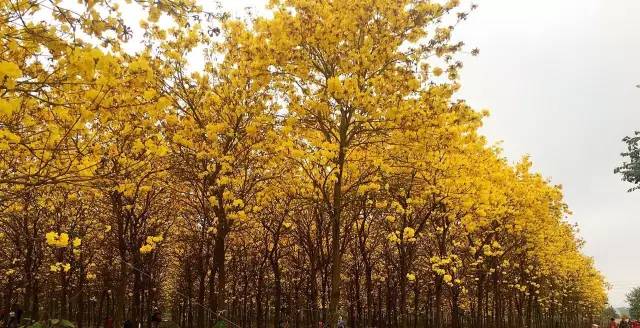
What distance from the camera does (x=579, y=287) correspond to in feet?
184

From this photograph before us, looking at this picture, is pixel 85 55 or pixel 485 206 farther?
pixel 485 206

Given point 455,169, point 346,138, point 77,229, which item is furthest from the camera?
point 77,229

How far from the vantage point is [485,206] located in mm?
17609

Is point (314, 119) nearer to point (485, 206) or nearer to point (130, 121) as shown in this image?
point (130, 121)

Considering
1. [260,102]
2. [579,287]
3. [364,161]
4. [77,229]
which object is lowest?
[579,287]

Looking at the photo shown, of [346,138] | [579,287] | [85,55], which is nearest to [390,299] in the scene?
[346,138]

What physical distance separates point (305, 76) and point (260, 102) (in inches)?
69.6

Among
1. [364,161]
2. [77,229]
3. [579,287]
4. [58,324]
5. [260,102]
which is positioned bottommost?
[579,287]

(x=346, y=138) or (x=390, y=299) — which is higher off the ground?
(x=346, y=138)

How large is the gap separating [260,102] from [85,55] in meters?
8.23

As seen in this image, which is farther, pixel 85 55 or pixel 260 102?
pixel 260 102

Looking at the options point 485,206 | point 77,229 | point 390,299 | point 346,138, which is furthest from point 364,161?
point 390,299

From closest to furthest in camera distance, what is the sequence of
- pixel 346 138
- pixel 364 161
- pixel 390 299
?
pixel 346 138, pixel 364 161, pixel 390 299

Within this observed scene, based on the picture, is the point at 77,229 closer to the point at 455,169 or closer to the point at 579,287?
the point at 455,169
